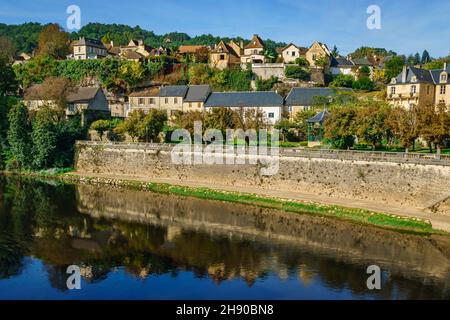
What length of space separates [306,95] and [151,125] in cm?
2069

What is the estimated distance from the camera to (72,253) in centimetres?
2756

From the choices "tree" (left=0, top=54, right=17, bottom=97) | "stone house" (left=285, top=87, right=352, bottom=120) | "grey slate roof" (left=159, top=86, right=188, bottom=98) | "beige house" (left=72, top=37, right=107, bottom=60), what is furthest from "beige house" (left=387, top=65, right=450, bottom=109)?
"beige house" (left=72, top=37, right=107, bottom=60)

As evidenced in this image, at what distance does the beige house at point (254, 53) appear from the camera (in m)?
79.1

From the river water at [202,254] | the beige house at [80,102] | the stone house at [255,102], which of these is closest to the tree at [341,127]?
the river water at [202,254]

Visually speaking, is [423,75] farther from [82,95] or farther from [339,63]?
[82,95]

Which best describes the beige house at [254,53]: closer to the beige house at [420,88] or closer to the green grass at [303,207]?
the beige house at [420,88]

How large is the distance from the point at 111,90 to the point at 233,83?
1881 centimetres

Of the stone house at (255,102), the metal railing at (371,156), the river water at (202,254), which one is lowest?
the river water at (202,254)

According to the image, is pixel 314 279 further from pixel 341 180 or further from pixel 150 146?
pixel 150 146

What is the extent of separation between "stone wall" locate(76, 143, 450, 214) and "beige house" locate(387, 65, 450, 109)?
20811mm

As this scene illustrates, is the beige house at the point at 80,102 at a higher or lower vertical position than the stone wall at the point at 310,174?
higher

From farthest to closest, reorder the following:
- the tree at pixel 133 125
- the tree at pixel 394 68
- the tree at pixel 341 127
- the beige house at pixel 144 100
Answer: the tree at pixel 394 68, the beige house at pixel 144 100, the tree at pixel 133 125, the tree at pixel 341 127

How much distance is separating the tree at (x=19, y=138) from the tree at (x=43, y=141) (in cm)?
77
